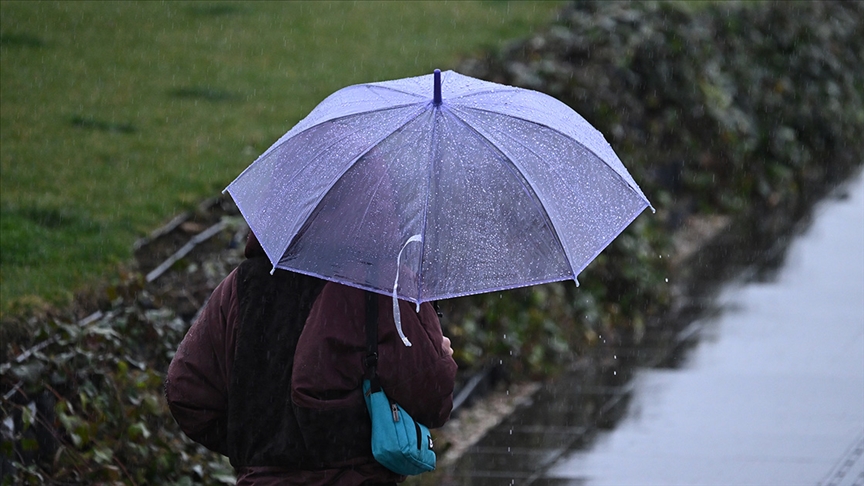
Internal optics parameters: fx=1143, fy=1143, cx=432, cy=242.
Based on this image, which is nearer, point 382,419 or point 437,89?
point 382,419

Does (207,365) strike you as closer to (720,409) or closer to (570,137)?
(570,137)

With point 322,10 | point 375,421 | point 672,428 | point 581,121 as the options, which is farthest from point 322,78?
point 375,421

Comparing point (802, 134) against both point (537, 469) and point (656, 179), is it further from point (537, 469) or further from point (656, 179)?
point (537, 469)

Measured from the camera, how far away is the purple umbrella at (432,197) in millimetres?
3084

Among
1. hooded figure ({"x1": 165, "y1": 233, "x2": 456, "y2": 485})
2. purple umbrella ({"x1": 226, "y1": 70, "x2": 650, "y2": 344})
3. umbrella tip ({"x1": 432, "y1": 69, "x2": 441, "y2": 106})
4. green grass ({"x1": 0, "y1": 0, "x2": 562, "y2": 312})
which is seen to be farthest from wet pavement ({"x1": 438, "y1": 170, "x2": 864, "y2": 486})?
umbrella tip ({"x1": 432, "y1": 69, "x2": 441, "y2": 106})

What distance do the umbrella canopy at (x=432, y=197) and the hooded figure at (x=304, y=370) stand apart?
0.32 feet

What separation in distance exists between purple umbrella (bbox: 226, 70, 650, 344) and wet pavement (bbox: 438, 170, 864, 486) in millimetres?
2803

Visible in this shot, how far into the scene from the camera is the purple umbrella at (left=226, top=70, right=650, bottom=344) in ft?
10.1

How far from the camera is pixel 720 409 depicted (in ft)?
22.0

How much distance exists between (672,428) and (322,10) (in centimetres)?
660

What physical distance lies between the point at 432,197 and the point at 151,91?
6.05 metres

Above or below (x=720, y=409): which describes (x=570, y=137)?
above

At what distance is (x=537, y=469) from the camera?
5988 millimetres

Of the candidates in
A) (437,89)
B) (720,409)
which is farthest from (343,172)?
(720,409)
